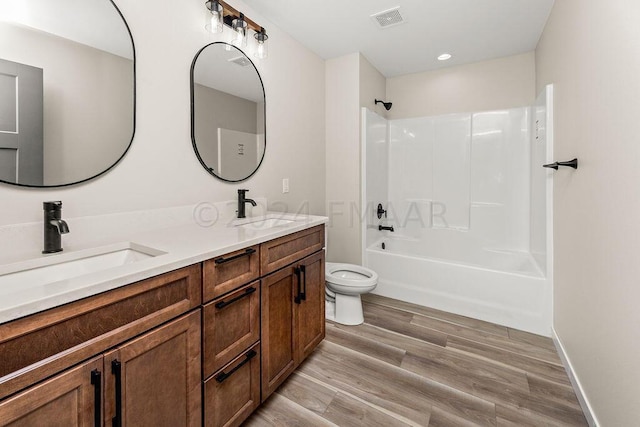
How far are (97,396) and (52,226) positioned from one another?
2.21ft

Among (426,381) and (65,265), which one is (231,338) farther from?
(426,381)

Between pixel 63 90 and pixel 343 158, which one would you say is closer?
pixel 63 90

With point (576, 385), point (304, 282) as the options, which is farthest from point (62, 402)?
point (576, 385)

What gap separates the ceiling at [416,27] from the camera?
2.08 meters

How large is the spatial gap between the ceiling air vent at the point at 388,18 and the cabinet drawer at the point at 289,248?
169 centimetres

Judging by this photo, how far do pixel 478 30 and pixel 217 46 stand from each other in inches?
83.9

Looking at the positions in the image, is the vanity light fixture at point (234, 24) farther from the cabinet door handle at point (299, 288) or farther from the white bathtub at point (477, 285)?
the white bathtub at point (477, 285)

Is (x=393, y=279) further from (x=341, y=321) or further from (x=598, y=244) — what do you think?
(x=598, y=244)

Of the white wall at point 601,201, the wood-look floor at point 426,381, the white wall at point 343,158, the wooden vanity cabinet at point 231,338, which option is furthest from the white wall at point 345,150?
the wooden vanity cabinet at point 231,338

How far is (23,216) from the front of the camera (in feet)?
3.62

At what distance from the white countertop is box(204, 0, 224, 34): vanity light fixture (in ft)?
3.86

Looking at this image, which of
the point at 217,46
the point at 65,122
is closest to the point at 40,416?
the point at 65,122

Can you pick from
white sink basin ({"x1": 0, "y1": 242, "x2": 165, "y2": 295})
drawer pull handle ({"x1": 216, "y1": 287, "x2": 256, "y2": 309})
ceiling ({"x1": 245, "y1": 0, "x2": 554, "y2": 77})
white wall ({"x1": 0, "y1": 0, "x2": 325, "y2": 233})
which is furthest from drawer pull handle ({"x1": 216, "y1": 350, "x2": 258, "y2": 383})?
ceiling ({"x1": 245, "y1": 0, "x2": 554, "y2": 77})

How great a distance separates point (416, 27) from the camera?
7.78 ft
